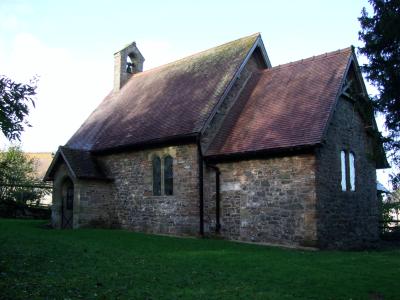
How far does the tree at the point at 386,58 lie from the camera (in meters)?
10.9

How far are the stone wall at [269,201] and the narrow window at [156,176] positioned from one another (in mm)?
2909

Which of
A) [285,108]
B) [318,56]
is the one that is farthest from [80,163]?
[318,56]

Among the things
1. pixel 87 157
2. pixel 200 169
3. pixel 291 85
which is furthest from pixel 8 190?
pixel 291 85

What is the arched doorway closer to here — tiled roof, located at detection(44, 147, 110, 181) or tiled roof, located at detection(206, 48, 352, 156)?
tiled roof, located at detection(44, 147, 110, 181)

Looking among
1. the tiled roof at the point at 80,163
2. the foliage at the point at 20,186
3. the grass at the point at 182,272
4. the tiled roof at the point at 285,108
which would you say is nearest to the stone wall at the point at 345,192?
the tiled roof at the point at 285,108

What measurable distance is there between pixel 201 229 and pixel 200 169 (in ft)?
7.88

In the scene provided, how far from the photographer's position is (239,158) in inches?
675

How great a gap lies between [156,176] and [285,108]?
6515 millimetres

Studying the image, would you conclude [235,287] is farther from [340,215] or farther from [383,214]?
[383,214]

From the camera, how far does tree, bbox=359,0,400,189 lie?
35.9ft

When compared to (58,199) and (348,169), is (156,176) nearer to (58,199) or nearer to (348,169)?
(58,199)

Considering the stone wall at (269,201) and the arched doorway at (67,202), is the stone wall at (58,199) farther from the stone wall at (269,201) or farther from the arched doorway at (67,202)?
the stone wall at (269,201)

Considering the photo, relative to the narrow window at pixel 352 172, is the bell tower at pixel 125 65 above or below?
above

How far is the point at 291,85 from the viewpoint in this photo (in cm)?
1909
